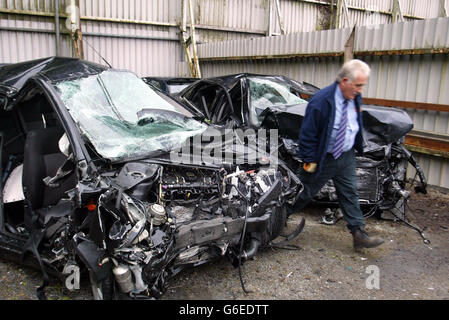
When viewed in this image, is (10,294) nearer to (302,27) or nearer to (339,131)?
(339,131)

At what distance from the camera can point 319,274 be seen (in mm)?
3049

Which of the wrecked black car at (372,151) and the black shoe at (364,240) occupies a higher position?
the wrecked black car at (372,151)

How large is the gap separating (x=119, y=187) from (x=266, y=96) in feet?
9.95

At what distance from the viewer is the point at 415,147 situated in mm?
5355

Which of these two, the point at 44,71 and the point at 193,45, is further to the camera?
the point at 193,45

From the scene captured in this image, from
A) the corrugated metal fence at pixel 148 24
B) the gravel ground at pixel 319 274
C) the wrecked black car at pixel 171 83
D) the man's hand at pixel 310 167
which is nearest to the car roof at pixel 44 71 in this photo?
the gravel ground at pixel 319 274

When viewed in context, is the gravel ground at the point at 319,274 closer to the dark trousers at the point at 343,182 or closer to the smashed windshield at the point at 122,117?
the dark trousers at the point at 343,182

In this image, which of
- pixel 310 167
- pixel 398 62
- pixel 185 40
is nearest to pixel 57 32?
pixel 185 40

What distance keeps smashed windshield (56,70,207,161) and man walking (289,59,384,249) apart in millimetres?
958

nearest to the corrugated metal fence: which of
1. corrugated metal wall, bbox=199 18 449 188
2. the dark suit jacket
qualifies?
corrugated metal wall, bbox=199 18 449 188

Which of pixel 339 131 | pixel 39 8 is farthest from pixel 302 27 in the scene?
pixel 339 131

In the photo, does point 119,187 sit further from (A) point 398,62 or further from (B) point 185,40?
(B) point 185,40

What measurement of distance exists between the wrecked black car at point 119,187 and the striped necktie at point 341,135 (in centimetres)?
41

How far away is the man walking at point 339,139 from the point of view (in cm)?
300
